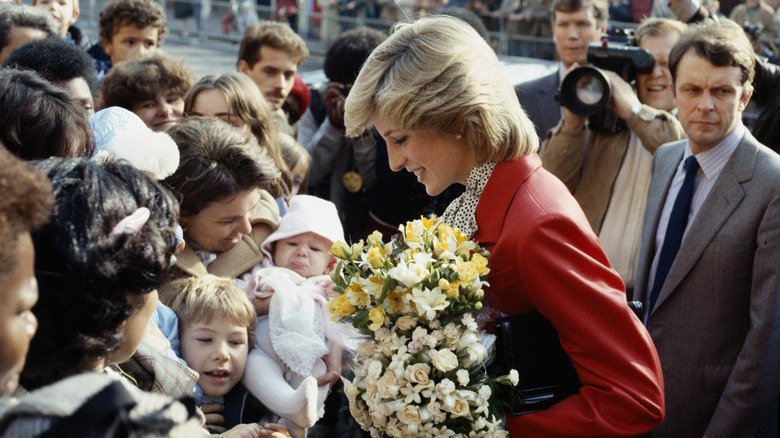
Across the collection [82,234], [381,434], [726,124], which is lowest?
[381,434]

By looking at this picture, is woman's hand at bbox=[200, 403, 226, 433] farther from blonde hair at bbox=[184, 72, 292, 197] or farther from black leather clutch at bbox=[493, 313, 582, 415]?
blonde hair at bbox=[184, 72, 292, 197]

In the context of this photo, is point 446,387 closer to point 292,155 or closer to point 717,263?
point 717,263

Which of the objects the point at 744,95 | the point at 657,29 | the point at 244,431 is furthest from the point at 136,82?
the point at 657,29

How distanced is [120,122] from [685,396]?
2.46 meters

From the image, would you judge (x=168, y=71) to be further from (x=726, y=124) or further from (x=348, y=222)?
(x=726, y=124)

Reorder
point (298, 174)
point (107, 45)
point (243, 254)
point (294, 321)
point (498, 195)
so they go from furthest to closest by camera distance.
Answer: point (107, 45) < point (298, 174) < point (243, 254) < point (294, 321) < point (498, 195)

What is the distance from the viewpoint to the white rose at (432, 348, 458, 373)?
2.02 metres

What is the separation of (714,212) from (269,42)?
2.82m

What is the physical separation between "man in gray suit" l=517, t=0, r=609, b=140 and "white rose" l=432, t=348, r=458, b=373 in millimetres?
2769

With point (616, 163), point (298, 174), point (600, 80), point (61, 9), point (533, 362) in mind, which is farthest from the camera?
point (61, 9)

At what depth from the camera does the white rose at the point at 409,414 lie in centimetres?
203

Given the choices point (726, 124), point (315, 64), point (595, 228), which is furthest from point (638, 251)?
point (315, 64)

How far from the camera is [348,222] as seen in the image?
4758 millimetres

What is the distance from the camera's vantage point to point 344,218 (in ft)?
15.6
